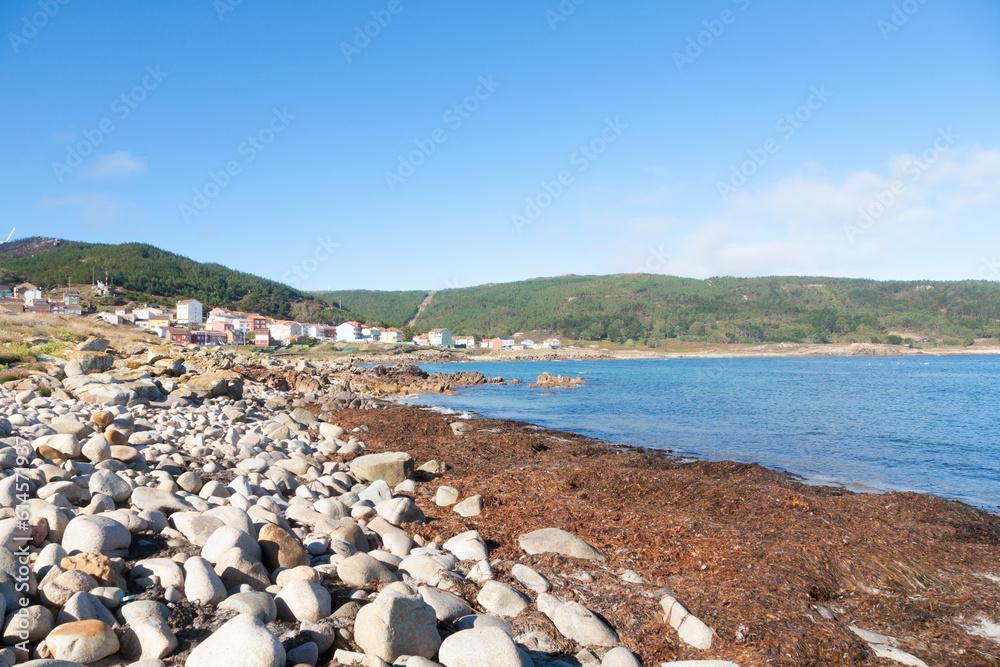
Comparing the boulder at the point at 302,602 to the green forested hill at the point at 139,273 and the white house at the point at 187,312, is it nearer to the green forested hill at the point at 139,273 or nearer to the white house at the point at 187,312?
the white house at the point at 187,312

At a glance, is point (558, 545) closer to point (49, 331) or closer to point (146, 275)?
point (49, 331)

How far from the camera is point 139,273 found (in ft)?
393

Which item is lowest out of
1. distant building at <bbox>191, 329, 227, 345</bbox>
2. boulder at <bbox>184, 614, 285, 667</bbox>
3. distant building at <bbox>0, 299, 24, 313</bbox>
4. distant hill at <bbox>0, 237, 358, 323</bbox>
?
boulder at <bbox>184, 614, 285, 667</bbox>

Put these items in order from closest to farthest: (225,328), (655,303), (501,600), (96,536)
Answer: (96,536)
(501,600)
(225,328)
(655,303)

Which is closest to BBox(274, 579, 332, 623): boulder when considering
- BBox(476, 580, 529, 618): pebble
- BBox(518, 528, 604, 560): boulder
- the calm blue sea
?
BBox(476, 580, 529, 618): pebble

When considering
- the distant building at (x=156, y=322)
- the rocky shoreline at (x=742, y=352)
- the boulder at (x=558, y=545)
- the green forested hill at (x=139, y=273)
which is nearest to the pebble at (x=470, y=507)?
the boulder at (x=558, y=545)

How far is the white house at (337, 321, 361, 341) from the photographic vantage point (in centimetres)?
12900

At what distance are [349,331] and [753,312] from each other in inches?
4412

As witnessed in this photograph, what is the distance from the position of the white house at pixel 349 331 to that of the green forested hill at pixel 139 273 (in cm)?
2311

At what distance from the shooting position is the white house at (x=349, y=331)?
129m

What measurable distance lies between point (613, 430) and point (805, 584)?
13.3 meters

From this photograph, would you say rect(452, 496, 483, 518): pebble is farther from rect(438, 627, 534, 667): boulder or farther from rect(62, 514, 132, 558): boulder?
rect(62, 514, 132, 558): boulder

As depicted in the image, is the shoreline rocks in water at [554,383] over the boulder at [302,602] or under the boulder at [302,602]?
under

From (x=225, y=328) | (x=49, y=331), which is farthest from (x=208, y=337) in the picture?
(x=49, y=331)
